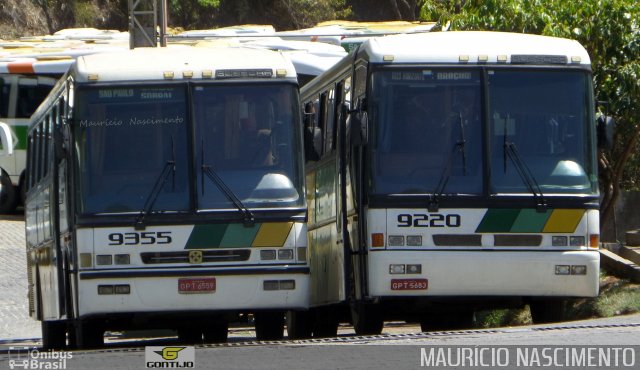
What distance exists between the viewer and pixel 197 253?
11.8 m

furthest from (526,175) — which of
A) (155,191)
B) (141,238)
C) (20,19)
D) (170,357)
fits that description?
(20,19)

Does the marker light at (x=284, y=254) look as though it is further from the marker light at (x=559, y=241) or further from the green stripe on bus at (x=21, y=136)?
the green stripe on bus at (x=21, y=136)

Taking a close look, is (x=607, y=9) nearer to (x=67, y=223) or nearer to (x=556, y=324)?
(x=556, y=324)

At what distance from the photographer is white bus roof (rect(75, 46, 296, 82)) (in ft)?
39.2

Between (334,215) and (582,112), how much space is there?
2.99 meters

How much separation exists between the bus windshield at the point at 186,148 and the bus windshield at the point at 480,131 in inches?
35.2

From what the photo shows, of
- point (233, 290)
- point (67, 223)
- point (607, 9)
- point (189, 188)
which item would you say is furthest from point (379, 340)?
point (607, 9)

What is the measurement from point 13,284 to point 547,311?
1393cm

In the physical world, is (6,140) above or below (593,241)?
above

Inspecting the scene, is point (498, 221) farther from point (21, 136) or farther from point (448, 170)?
point (21, 136)

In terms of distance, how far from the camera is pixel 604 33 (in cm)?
1684

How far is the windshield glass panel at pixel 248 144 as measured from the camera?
11.9 meters

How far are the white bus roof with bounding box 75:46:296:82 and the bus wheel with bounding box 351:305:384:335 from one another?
240 cm

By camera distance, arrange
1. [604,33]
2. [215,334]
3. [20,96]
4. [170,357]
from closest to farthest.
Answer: [170,357] → [215,334] → [604,33] → [20,96]
